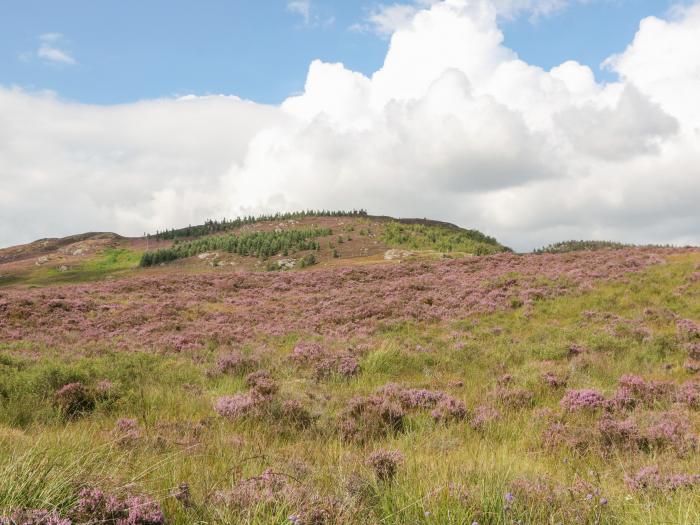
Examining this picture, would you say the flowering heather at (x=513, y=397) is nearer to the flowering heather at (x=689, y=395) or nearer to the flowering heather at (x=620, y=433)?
the flowering heather at (x=620, y=433)

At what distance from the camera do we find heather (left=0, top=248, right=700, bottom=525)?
3.27m

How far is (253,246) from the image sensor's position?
108812mm

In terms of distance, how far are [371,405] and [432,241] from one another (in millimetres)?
101464

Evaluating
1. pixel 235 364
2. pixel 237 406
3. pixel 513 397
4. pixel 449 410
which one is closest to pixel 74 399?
pixel 237 406

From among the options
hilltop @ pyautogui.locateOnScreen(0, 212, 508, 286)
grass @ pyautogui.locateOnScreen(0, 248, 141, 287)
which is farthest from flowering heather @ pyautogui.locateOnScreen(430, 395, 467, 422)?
grass @ pyautogui.locateOnScreen(0, 248, 141, 287)

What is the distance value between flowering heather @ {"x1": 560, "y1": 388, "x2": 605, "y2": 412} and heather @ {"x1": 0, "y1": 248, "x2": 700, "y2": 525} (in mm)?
48

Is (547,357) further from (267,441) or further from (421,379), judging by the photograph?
(267,441)

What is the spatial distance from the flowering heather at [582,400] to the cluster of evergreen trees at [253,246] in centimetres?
9239

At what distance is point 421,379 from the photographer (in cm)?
1082

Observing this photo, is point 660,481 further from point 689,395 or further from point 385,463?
point 689,395

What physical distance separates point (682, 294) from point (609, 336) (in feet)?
21.8

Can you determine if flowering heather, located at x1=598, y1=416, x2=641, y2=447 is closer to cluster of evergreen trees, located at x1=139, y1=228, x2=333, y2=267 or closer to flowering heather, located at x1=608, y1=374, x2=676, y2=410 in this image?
flowering heather, located at x1=608, y1=374, x2=676, y2=410

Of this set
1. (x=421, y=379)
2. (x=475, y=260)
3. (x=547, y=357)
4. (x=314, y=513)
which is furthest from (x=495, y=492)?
(x=475, y=260)

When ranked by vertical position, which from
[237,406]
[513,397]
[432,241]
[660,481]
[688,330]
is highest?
[432,241]
